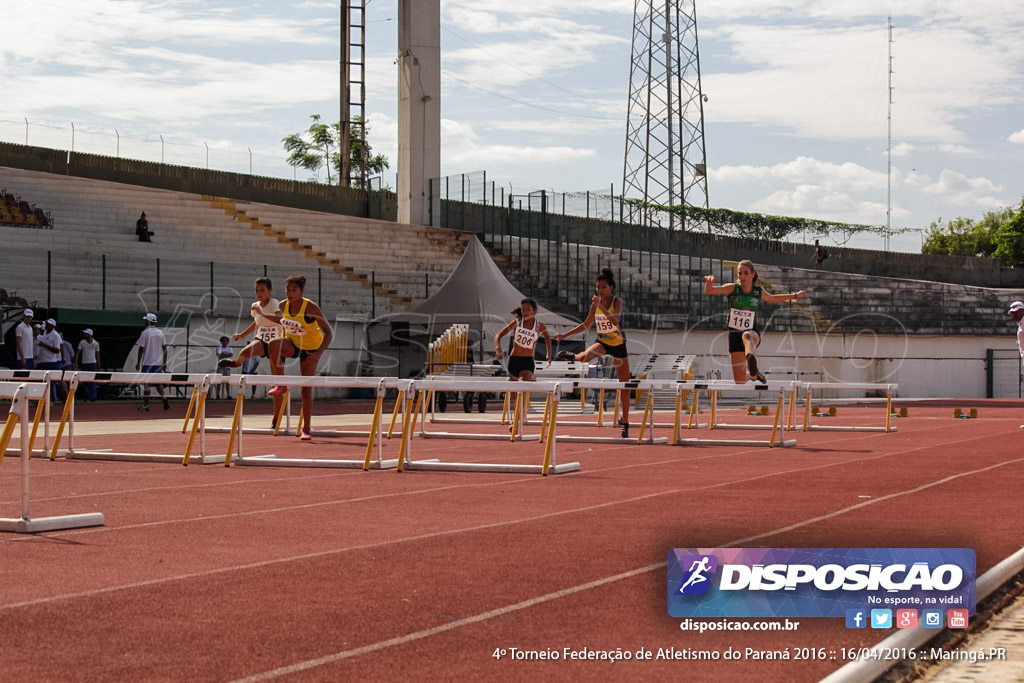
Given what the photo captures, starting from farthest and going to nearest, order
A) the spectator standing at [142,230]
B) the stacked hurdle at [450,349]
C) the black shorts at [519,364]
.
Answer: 1. the spectator standing at [142,230]
2. the stacked hurdle at [450,349]
3. the black shorts at [519,364]

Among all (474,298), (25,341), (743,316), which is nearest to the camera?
(743,316)

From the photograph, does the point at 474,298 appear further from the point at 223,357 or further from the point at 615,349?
the point at 615,349

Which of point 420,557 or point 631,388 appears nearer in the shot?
point 420,557

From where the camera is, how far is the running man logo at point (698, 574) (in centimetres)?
539

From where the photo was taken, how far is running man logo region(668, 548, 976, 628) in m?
5.19

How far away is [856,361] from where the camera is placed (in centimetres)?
4369

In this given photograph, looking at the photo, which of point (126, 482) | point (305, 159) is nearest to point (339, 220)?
point (126, 482)

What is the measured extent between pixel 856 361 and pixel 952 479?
33.8m

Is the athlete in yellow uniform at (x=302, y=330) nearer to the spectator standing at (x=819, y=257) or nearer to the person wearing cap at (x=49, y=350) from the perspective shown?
the person wearing cap at (x=49, y=350)

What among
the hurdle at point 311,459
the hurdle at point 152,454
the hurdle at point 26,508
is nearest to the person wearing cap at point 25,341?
the hurdle at point 152,454

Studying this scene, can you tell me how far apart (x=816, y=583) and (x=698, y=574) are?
0.52m

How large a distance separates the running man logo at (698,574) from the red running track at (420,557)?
0.15m

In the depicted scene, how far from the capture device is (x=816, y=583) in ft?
17.8

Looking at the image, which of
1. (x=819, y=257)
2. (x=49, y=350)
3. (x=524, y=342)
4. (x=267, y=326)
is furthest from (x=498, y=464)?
(x=819, y=257)
